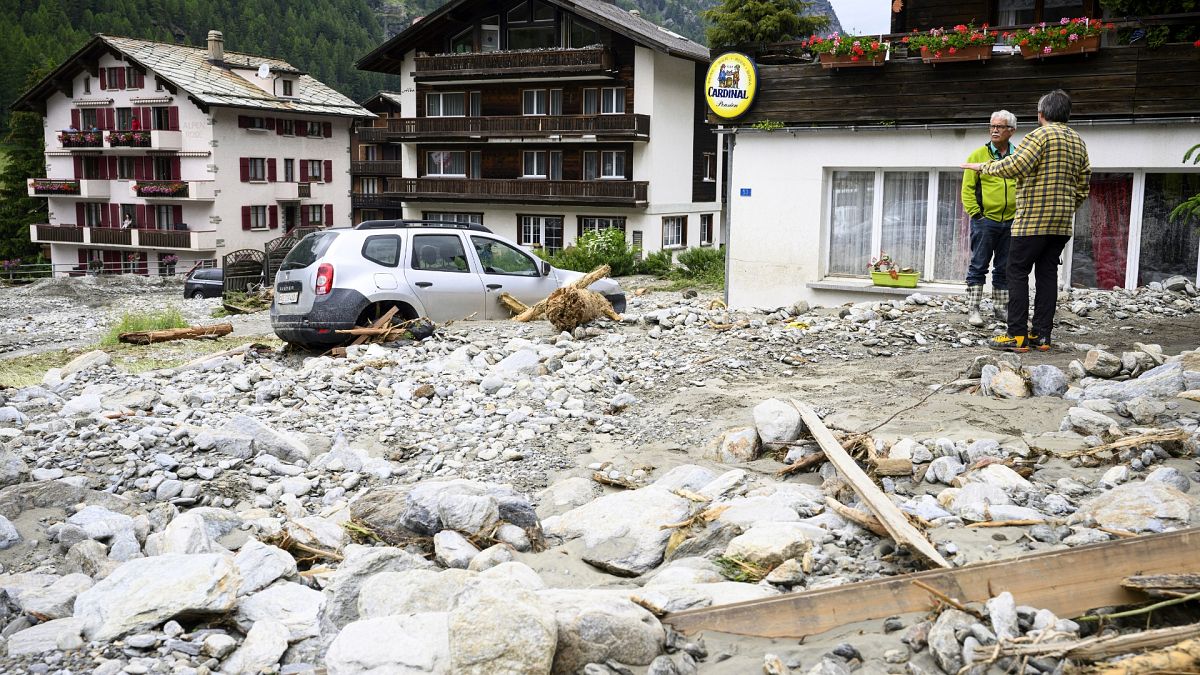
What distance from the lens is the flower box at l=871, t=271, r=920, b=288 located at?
16.0m

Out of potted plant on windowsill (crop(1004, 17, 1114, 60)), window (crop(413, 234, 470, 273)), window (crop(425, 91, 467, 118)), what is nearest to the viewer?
window (crop(413, 234, 470, 273))

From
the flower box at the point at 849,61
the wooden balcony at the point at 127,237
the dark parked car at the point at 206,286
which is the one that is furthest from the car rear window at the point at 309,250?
the wooden balcony at the point at 127,237

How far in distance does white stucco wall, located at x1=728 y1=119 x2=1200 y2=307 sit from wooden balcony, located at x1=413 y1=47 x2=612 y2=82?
86.9 ft

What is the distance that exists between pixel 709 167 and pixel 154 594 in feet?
149

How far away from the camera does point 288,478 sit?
7.32 m

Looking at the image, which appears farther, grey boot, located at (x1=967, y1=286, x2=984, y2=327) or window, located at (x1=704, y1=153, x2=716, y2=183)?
window, located at (x1=704, y1=153, x2=716, y2=183)

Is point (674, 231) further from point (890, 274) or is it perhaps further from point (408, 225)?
point (408, 225)

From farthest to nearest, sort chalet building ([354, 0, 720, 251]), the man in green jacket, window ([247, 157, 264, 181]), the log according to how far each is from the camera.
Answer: window ([247, 157, 264, 181]), chalet building ([354, 0, 720, 251]), the log, the man in green jacket

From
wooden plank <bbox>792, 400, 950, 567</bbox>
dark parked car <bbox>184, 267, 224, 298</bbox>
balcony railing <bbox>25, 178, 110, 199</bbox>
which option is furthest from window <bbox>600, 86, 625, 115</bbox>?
wooden plank <bbox>792, 400, 950, 567</bbox>

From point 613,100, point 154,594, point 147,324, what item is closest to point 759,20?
point 613,100

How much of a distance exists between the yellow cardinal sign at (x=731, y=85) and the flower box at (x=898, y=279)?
11.5 feet

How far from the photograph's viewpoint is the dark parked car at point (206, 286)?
4044cm

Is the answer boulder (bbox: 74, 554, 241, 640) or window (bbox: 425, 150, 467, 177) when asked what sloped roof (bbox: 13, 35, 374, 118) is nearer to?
window (bbox: 425, 150, 467, 177)

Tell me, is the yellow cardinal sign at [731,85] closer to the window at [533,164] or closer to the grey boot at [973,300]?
the grey boot at [973,300]
